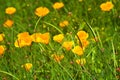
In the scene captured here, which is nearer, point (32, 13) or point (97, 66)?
point (97, 66)

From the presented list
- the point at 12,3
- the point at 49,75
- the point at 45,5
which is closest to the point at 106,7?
the point at 49,75

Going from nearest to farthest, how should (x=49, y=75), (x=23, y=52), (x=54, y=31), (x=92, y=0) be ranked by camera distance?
(x=49, y=75) → (x=23, y=52) → (x=54, y=31) → (x=92, y=0)

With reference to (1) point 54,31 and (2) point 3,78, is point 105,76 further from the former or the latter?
(1) point 54,31

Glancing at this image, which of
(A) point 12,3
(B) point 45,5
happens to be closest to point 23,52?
(B) point 45,5

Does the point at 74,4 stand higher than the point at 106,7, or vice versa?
the point at 106,7

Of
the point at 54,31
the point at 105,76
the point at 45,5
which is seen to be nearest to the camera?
the point at 105,76

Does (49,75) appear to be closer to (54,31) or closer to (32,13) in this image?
(54,31)
